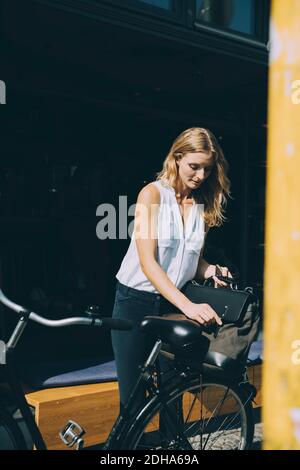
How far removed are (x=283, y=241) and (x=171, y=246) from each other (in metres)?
1.57

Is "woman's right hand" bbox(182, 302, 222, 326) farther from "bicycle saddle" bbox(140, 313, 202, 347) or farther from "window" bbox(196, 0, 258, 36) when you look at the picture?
"window" bbox(196, 0, 258, 36)

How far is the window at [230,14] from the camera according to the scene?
14.3 feet

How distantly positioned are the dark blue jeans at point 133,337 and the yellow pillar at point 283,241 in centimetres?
157

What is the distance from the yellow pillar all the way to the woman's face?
58.7 inches

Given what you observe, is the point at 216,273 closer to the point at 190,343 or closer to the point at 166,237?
the point at 166,237

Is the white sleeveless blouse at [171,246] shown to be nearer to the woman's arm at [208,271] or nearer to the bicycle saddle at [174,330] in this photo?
the woman's arm at [208,271]

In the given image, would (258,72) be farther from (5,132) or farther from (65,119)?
(5,132)

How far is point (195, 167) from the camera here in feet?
9.18

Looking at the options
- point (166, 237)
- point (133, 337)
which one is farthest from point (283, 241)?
point (133, 337)

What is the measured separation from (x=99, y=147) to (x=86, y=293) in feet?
4.16

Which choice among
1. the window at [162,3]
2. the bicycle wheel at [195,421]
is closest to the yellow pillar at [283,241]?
the bicycle wheel at [195,421]

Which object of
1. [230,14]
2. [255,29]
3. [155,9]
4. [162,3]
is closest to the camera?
[155,9]

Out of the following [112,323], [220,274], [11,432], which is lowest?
[11,432]

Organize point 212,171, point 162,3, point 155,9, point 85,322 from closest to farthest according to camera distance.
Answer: point 85,322 → point 212,171 → point 155,9 → point 162,3
